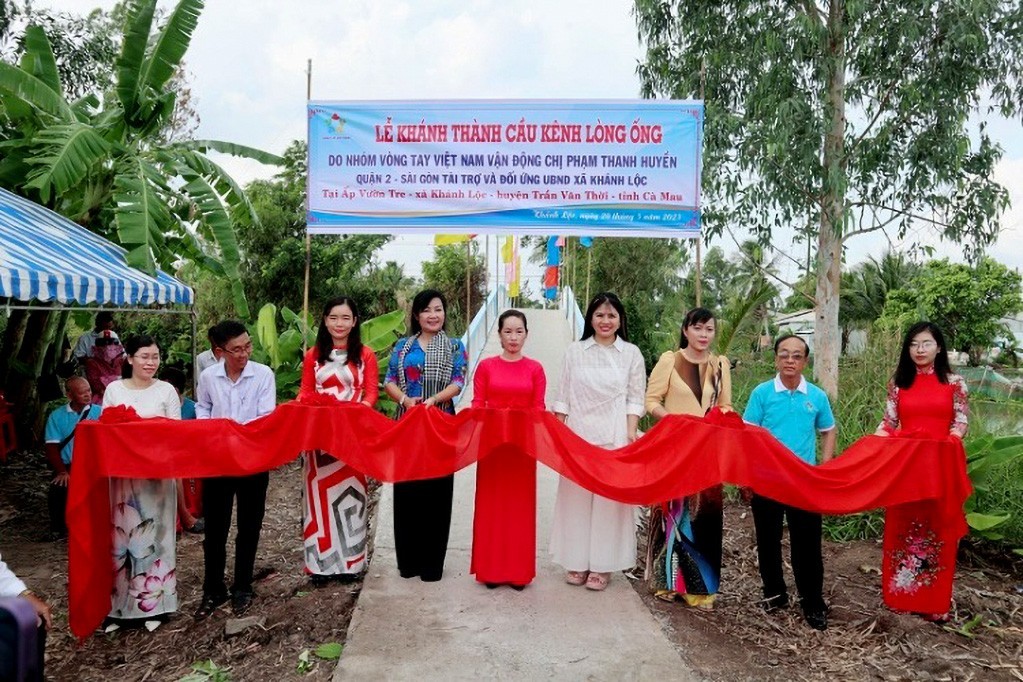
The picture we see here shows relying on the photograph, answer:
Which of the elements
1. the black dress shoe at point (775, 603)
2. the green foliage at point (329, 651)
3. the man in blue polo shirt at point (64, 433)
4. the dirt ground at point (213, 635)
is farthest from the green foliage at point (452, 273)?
the green foliage at point (329, 651)

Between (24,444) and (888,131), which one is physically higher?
(888,131)

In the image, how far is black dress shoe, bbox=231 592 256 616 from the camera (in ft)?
13.5

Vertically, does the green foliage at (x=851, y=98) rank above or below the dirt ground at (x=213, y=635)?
above

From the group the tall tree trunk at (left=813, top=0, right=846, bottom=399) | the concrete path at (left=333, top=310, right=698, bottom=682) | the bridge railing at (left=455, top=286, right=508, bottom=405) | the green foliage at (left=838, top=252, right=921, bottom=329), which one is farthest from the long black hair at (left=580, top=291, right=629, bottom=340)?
the green foliage at (left=838, top=252, right=921, bottom=329)

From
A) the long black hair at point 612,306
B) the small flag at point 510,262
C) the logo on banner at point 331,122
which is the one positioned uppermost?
the small flag at point 510,262

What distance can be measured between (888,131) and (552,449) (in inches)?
387

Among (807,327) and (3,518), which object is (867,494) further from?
(807,327)

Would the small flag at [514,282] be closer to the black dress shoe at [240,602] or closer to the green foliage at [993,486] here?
the green foliage at [993,486]

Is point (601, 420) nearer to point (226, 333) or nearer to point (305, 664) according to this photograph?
point (305, 664)

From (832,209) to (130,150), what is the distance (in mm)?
8993

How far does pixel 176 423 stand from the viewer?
3918 mm

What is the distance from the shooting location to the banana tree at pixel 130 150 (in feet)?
20.6

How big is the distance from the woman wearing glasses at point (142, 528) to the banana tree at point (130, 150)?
7.56 feet

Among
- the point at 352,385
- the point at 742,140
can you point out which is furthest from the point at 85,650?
the point at 742,140
